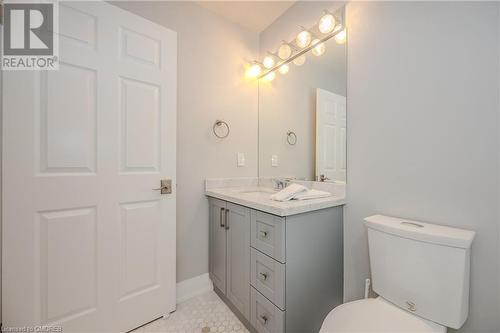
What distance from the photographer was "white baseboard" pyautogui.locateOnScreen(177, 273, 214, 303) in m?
1.63

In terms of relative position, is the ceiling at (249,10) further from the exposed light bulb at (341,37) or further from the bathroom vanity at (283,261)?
the bathroom vanity at (283,261)

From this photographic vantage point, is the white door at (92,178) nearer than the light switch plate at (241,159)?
Yes

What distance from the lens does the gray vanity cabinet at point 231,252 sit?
1302 mm

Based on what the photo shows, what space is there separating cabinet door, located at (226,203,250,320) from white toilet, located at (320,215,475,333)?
558mm

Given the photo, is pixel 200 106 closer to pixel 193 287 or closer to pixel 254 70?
pixel 254 70

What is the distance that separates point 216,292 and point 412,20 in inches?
Answer: 88.3

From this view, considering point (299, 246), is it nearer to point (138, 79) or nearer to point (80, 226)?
point (80, 226)

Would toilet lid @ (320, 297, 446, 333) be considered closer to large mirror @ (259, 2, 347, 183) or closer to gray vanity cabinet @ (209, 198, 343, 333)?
gray vanity cabinet @ (209, 198, 343, 333)

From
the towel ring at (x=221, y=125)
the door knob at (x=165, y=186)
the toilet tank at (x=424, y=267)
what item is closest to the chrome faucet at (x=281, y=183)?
the towel ring at (x=221, y=125)

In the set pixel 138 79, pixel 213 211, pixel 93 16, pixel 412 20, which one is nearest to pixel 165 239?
pixel 213 211

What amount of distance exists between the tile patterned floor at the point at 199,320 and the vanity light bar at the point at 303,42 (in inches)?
78.8

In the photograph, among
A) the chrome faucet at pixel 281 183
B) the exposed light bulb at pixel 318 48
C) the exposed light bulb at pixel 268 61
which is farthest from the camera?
the exposed light bulb at pixel 268 61

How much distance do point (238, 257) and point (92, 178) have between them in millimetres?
1016

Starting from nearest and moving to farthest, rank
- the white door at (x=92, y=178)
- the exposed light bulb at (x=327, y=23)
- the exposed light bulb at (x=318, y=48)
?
the white door at (x=92, y=178) → the exposed light bulb at (x=327, y=23) → the exposed light bulb at (x=318, y=48)
